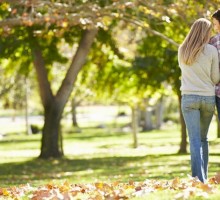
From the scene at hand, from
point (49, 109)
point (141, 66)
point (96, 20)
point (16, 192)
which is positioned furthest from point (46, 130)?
point (16, 192)

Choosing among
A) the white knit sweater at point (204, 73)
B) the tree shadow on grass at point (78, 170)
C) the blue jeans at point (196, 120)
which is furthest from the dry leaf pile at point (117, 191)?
the tree shadow on grass at point (78, 170)

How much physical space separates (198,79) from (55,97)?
1624 centimetres

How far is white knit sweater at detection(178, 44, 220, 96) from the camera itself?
7.61 m

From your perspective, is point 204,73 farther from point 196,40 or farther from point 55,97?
point 55,97

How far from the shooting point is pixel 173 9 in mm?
15117

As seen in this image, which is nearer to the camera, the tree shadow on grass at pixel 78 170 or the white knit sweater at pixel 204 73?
the white knit sweater at pixel 204 73

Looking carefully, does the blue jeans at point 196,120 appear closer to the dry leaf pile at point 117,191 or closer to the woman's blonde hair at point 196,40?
the dry leaf pile at point 117,191

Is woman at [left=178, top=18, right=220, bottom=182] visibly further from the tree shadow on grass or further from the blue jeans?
the tree shadow on grass

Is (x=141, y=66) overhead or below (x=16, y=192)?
overhead

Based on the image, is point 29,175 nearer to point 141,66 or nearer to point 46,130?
point 46,130

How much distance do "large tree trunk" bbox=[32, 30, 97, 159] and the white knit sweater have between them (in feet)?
50.7

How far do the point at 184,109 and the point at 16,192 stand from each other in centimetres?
230

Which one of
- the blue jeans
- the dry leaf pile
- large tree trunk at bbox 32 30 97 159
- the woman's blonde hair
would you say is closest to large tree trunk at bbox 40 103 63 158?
large tree trunk at bbox 32 30 97 159

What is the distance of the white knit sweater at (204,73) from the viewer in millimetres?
7609
